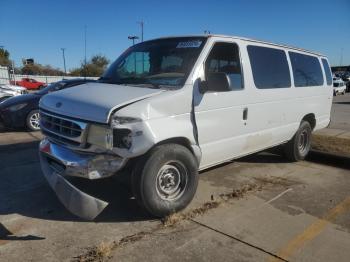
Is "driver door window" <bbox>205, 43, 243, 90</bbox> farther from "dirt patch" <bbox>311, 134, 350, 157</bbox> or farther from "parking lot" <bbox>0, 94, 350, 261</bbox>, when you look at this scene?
"dirt patch" <bbox>311, 134, 350, 157</bbox>

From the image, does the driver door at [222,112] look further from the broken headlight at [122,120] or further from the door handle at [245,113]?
the broken headlight at [122,120]

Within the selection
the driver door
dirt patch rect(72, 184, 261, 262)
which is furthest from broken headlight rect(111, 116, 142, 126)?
dirt patch rect(72, 184, 261, 262)

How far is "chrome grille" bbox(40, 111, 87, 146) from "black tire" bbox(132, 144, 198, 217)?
0.69 m

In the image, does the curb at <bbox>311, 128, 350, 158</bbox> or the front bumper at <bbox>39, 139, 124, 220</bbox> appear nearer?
the front bumper at <bbox>39, 139, 124, 220</bbox>

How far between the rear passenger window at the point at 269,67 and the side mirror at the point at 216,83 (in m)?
1.08

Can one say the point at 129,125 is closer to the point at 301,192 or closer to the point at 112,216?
the point at 112,216

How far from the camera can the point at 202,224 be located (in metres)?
3.99

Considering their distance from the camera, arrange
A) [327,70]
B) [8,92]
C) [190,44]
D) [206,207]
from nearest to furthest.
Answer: [206,207] → [190,44] → [327,70] → [8,92]

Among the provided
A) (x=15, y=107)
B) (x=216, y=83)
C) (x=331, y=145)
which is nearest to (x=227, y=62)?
(x=216, y=83)

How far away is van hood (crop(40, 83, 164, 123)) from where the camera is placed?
11.9 feet

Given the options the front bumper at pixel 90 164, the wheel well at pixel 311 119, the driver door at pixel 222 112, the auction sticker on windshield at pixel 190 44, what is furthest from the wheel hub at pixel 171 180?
the wheel well at pixel 311 119

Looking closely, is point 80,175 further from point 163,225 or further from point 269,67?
point 269,67

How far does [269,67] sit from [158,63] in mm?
1922

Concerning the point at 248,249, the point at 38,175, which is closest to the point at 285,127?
the point at 248,249
